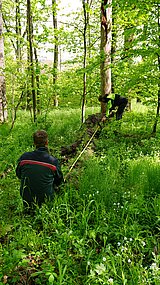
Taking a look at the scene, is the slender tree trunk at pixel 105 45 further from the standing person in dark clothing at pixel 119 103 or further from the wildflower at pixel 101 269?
the wildflower at pixel 101 269

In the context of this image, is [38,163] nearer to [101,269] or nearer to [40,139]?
[40,139]

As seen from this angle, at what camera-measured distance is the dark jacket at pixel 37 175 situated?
3.89m

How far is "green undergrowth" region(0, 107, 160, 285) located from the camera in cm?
262

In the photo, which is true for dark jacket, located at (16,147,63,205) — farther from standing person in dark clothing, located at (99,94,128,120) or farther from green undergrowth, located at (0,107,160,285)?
standing person in dark clothing, located at (99,94,128,120)

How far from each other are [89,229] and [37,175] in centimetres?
110

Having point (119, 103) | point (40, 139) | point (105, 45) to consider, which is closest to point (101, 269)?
point (40, 139)

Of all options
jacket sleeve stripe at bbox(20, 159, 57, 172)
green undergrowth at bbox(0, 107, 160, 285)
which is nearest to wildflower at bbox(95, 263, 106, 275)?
green undergrowth at bbox(0, 107, 160, 285)

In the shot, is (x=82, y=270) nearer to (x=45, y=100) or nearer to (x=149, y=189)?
(x=149, y=189)

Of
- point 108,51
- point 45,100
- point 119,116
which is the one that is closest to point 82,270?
point 119,116

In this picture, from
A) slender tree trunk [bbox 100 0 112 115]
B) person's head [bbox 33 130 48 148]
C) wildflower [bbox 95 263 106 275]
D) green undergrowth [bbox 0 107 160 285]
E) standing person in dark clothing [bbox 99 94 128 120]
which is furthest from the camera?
standing person in dark clothing [bbox 99 94 128 120]

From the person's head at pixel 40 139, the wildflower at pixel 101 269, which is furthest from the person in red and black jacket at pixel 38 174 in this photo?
the wildflower at pixel 101 269

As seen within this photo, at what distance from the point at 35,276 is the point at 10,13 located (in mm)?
25705

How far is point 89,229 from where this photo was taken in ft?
11.1

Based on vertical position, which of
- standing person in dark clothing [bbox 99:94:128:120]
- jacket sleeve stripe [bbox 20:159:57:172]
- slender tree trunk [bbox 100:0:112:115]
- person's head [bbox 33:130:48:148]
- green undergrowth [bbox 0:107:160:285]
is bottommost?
green undergrowth [bbox 0:107:160:285]
